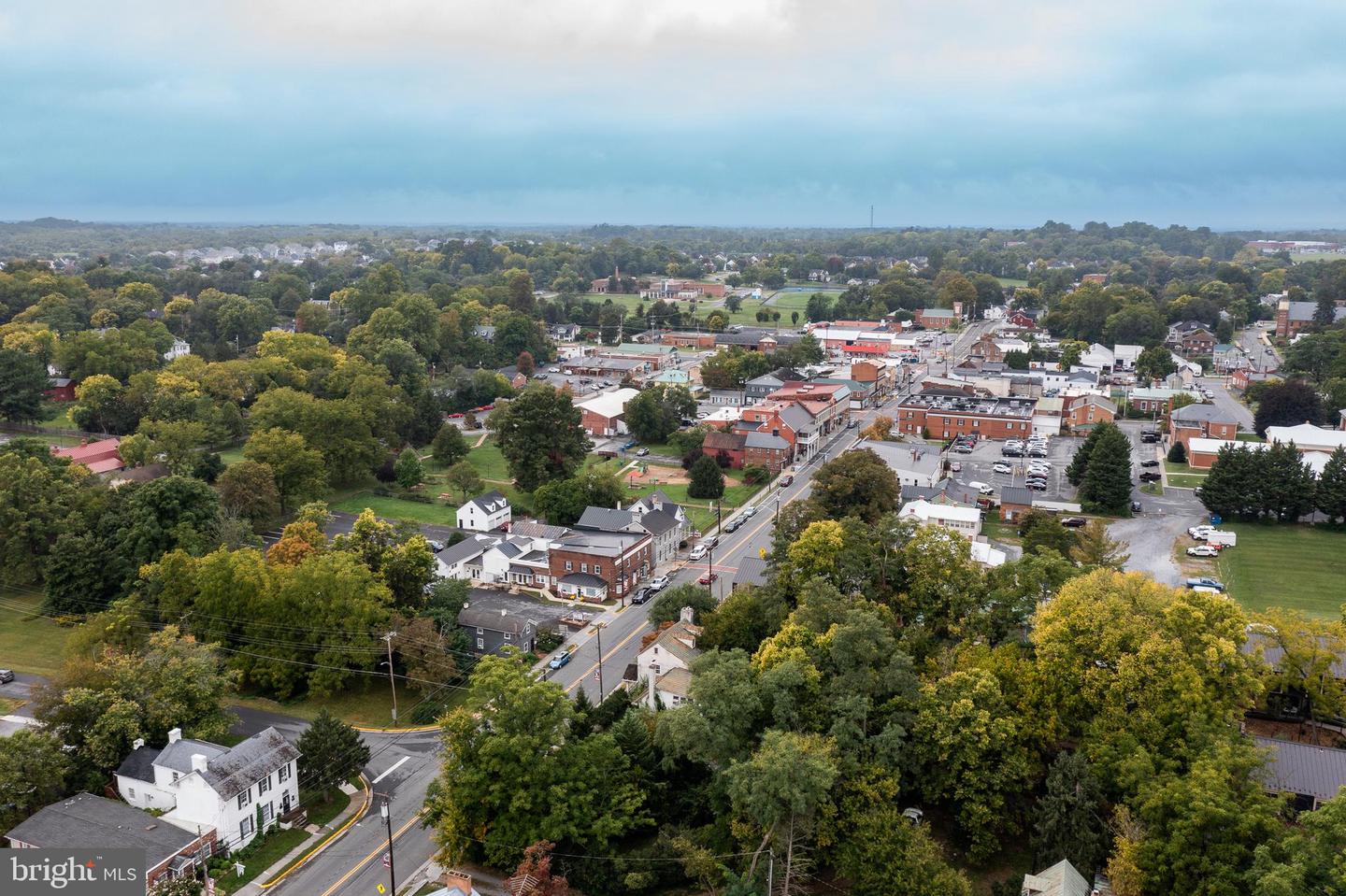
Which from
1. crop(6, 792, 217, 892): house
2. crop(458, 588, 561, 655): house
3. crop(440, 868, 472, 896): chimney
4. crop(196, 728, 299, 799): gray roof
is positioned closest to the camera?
crop(440, 868, 472, 896): chimney

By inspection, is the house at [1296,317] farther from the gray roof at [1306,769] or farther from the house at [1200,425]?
the gray roof at [1306,769]

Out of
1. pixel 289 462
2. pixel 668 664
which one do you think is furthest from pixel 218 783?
pixel 289 462

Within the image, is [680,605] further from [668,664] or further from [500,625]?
[500,625]

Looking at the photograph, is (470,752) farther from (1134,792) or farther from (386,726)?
(1134,792)

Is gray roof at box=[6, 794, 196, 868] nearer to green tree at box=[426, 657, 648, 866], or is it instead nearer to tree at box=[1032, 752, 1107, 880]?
green tree at box=[426, 657, 648, 866]

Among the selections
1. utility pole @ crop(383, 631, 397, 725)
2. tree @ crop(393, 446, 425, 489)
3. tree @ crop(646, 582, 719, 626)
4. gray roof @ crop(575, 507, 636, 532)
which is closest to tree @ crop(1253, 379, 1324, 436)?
gray roof @ crop(575, 507, 636, 532)
